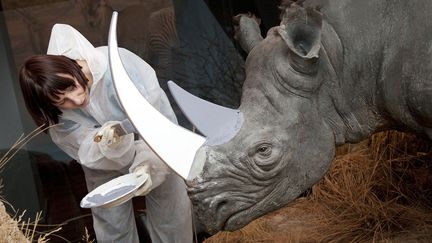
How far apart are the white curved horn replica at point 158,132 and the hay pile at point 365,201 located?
2.37ft

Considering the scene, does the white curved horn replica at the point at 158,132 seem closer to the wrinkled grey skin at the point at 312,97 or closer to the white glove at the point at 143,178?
the wrinkled grey skin at the point at 312,97

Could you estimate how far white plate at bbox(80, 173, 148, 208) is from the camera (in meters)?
1.48

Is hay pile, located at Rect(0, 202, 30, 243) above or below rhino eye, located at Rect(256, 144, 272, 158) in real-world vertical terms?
below

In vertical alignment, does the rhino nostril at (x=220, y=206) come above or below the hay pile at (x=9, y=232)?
above

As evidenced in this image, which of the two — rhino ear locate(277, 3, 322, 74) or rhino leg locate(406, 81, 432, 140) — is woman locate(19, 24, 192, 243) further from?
rhino leg locate(406, 81, 432, 140)

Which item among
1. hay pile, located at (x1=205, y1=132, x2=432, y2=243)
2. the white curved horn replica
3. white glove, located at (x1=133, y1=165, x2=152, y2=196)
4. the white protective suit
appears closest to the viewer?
the white curved horn replica

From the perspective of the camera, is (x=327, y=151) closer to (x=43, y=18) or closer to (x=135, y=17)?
(x=135, y=17)

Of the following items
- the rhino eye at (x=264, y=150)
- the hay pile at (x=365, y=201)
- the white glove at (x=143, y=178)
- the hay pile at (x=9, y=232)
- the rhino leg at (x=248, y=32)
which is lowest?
the hay pile at (x=365, y=201)

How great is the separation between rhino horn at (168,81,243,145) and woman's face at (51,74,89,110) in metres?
0.38

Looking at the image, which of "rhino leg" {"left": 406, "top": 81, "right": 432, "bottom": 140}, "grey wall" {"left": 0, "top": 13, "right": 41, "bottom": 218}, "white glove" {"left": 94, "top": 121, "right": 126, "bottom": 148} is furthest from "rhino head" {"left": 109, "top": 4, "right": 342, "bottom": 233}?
"grey wall" {"left": 0, "top": 13, "right": 41, "bottom": 218}

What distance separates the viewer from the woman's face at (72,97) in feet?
5.43

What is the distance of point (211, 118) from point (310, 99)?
22 cm

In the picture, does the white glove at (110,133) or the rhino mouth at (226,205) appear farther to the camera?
the white glove at (110,133)

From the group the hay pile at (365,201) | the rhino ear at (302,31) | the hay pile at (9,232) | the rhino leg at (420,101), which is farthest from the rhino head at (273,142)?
the hay pile at (365,201)
